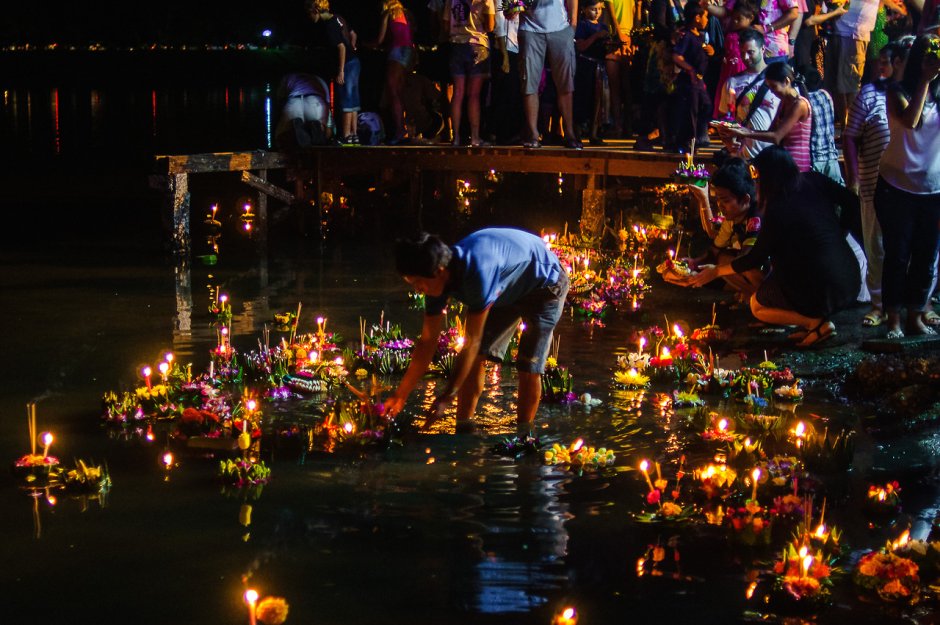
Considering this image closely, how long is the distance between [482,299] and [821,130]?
15.5ft

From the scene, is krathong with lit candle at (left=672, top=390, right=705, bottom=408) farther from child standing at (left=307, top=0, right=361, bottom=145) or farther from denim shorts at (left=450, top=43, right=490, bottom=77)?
child standing at (left=307, top=0, right=361, bottom=145)

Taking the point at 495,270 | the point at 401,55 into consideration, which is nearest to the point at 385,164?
the point at 401,55

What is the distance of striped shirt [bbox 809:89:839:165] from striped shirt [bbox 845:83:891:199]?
70 centimetres

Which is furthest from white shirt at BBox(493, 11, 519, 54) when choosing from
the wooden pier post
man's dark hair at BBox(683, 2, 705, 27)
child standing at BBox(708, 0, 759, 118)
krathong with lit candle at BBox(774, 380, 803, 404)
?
krathong with lit candle at BBox(774, 380, 803, 404)

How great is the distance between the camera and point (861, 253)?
10.1 m

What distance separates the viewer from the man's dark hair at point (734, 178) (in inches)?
362

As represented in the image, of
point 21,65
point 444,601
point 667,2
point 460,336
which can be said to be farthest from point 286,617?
point 21,65

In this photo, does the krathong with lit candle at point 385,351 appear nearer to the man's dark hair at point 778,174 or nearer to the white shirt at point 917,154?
the man's dark hair at point 778,174

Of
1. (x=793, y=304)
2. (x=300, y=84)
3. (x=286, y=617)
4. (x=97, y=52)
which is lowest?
(x=286, y=617)

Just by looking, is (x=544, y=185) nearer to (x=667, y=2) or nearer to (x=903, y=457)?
(x=667, y=2)

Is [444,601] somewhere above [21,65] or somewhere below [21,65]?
below

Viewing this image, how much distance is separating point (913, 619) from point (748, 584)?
67 centimetres

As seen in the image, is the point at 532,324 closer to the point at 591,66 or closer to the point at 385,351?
the point at 385,351

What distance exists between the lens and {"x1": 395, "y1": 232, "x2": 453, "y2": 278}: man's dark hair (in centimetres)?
620
